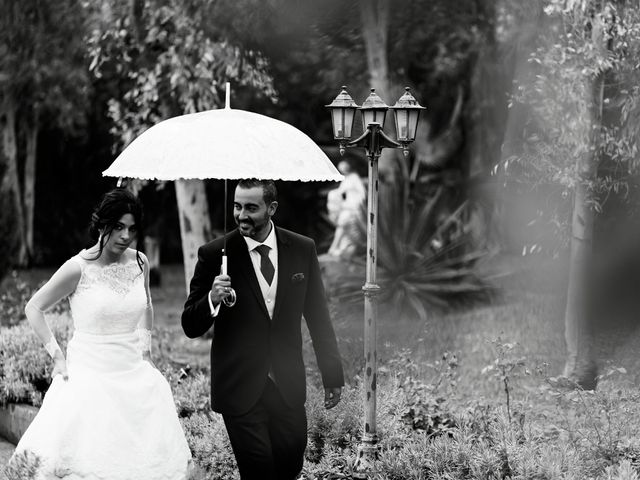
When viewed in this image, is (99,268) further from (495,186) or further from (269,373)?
(495,186)

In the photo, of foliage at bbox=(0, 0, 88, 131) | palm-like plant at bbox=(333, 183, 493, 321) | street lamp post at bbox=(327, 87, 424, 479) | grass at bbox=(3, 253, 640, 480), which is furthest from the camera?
foliage at bbox=(0, 0, 88, 131)

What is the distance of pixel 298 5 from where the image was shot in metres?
14.2

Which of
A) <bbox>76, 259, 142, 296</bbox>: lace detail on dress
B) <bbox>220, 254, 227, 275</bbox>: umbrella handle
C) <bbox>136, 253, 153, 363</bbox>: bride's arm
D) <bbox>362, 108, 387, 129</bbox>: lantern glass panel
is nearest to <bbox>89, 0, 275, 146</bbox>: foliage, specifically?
<bbox>362, 108, 387, 129</bbox>: lantern glass panel

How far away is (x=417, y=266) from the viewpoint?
13.1 metres

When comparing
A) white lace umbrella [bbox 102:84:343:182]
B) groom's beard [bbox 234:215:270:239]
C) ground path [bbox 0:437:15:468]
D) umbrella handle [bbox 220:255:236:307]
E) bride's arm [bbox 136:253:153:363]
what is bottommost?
ground path [bbox 0:437:15:468]

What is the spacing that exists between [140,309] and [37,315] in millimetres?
527

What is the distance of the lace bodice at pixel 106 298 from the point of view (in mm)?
5297

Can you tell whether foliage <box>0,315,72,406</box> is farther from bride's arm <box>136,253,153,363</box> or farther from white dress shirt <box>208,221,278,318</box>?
white dress shirt <box>208,221,278,318</box>

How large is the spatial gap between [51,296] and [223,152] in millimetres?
1204

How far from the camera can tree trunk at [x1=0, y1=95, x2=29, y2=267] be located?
19062mm

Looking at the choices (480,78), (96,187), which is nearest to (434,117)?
(480,78)

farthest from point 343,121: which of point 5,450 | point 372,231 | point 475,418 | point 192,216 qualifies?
point 192,216

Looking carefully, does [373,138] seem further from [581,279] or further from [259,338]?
[581,279]

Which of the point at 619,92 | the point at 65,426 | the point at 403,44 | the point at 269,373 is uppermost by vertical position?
the point at 403,44
